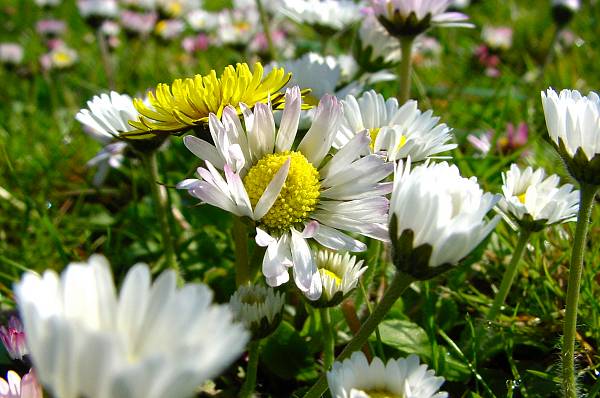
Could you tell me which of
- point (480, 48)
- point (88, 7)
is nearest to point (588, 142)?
point (480, 48)

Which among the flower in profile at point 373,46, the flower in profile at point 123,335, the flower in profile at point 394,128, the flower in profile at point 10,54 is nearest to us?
the flower in profile at point 123,335

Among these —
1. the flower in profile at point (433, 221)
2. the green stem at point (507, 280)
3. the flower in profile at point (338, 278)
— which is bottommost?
the green stem at point (507, 280)

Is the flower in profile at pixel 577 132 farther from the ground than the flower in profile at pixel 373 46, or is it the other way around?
the flower in profile at pixel 373 46

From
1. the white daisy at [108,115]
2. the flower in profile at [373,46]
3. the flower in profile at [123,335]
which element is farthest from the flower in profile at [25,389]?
the flower in profile at [373,46]

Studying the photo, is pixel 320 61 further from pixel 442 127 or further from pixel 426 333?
pixel 426 333

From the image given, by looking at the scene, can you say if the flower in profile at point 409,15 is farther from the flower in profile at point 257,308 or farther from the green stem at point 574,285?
the flower in profile at point 257,308

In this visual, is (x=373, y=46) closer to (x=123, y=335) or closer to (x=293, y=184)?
(x=293, y=184)

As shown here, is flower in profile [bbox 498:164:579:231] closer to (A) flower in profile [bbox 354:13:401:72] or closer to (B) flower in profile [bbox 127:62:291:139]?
(B) flower in profile [bbox 127:62:291:139]
